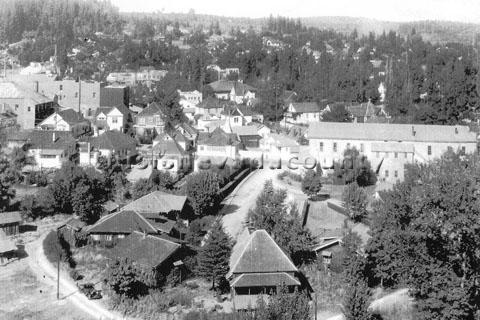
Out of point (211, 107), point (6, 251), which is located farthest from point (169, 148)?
point (211, 107)

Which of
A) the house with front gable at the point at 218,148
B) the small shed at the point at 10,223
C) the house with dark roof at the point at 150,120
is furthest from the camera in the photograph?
the house with dark roof at the point at 150,120

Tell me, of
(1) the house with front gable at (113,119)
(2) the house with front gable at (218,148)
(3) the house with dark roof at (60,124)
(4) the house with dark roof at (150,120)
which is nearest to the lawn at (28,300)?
(2) the house with front gable at (218,148)

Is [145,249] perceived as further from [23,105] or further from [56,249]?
[23,105]

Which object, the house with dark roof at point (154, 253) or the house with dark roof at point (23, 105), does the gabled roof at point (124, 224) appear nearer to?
the house with dark roof at point (154, 253)

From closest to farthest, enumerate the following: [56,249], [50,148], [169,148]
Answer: [56,249] < [169,148] < [50,148]

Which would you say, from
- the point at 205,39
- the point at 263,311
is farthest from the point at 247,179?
the point at 205,39

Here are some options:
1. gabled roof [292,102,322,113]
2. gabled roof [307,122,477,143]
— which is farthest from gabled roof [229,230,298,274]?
gabled roof [292,102,322,113]

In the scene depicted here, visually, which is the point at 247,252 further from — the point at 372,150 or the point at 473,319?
the point at 372,150

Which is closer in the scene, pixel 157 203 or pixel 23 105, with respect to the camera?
pixel 157 203
